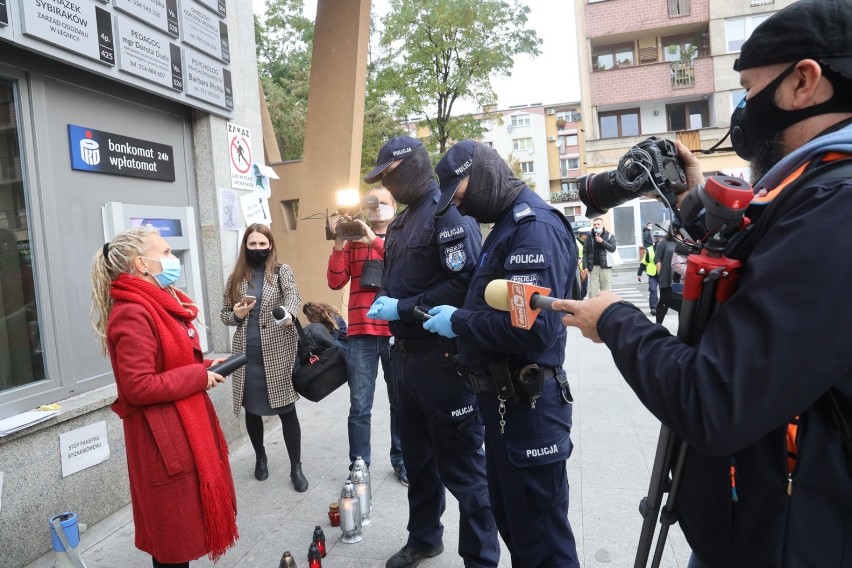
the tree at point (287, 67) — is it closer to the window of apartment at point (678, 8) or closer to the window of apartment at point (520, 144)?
the window of apartment at point (678, 8)

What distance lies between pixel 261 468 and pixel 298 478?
393 millimetres

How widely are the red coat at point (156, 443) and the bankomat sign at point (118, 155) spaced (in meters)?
1.82

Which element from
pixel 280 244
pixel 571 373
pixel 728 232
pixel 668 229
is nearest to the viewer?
pixel 728 232

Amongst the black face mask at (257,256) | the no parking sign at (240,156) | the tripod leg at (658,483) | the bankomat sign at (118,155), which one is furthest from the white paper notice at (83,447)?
the tripod leg at (658,483)

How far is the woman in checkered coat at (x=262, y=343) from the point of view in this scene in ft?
14.1

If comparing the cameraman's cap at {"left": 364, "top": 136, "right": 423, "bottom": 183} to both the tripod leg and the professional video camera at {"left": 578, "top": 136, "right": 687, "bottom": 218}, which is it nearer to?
the professional video camera at {"left": 578, "top": 136, "right": 687, "bottom": 218}

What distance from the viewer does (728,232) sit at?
1.21 meters

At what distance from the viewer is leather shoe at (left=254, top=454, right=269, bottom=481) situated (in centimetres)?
445

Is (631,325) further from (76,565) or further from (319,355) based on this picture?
(319,355)

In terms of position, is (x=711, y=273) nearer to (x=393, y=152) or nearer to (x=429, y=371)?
(x=429, y=371)

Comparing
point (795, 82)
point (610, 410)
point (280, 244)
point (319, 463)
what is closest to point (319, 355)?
point (319, 463)

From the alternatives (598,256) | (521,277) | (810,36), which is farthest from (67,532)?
(598,256)

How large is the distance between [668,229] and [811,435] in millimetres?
623

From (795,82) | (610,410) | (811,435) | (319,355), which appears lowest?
(610,410)
